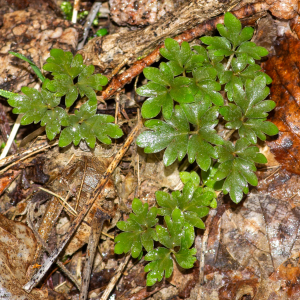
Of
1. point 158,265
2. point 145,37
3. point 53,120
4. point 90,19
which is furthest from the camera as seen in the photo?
point 90,19

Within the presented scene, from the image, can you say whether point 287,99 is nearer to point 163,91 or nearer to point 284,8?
point 284,8

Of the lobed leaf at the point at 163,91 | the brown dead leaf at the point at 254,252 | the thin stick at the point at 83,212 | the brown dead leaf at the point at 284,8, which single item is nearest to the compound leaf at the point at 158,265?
the brown dead leaf at the point at 254,252

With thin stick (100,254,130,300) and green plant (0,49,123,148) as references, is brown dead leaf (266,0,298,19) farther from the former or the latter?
thin stick (100,254,130,300)

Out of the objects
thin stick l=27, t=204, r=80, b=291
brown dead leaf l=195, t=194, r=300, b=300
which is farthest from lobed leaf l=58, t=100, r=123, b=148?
brown dead leaf l=195, t=194, r=300, b=300

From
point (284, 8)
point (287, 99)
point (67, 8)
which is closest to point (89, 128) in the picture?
point (67, 8)

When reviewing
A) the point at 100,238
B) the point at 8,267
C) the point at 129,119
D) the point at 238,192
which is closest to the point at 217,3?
the point at 129,119

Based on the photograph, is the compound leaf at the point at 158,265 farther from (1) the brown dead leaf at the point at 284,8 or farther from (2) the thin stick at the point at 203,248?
(1) the brown dead leaf at the point at 284,8
